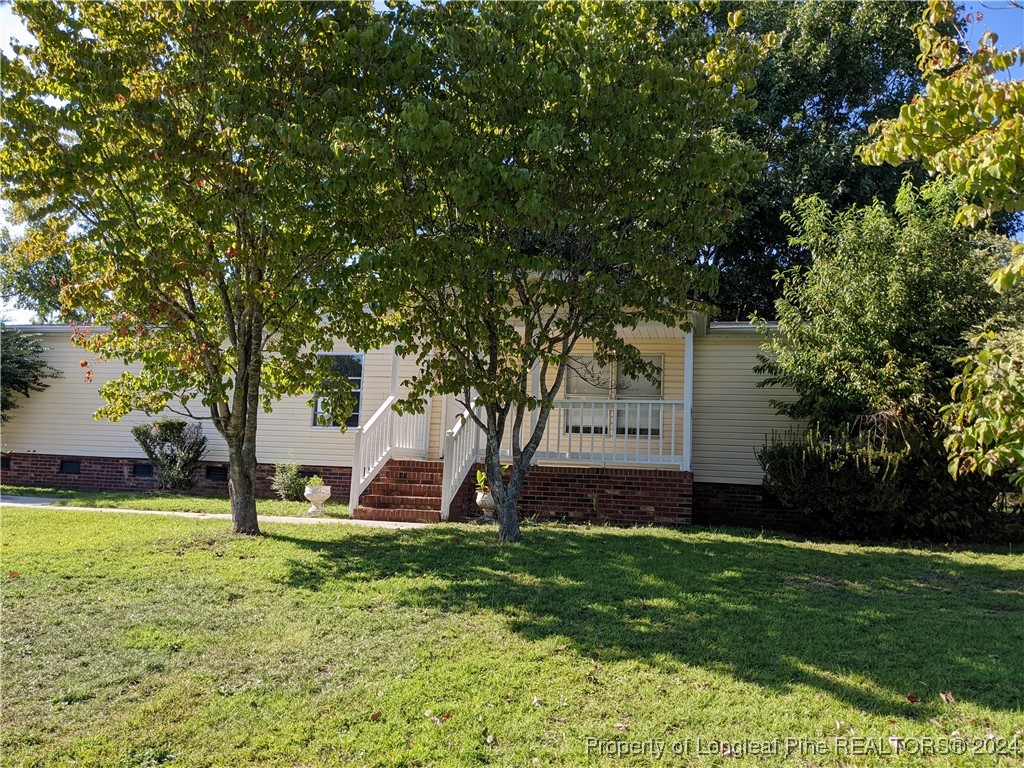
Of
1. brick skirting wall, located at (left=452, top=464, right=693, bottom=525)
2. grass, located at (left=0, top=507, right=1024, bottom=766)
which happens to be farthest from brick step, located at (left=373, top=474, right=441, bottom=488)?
grass, located at (left=0, top=507, right=1024, bottom=766)

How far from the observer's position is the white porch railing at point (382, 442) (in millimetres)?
10562

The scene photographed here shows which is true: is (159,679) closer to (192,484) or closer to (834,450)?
(834,450)

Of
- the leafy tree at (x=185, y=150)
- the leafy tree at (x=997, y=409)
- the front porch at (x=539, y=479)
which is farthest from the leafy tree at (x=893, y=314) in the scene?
the leafy tree at (x=997, y=409)

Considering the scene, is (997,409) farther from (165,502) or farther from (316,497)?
(165,502)

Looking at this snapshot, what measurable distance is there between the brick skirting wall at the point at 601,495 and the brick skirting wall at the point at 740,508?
1781mm

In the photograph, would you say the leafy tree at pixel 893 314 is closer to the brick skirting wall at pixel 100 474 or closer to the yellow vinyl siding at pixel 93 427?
the yellow vinyl siding at pixel 93 427

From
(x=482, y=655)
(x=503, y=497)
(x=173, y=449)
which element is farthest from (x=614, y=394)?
(x=482, y=655)

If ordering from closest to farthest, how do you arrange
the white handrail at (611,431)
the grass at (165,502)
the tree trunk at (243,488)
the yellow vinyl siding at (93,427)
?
the tree trunk at (243,488)
the grass at (165,502)
the white handrail at (611,431)
the yellow vinyl siding at (93,427)

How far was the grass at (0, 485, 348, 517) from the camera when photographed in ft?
37.0

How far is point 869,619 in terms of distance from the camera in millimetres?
5586

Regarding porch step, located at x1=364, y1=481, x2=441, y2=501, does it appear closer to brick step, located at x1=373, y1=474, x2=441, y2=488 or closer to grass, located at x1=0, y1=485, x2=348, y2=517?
brick step, located at x1=373, y1=474, x2=441, y2=488

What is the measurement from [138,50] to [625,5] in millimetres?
4761

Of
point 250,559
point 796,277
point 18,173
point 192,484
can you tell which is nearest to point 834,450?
point 796,277

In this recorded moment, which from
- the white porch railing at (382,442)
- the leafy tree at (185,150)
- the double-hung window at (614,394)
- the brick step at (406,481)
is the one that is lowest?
the brick step at (406,481)
